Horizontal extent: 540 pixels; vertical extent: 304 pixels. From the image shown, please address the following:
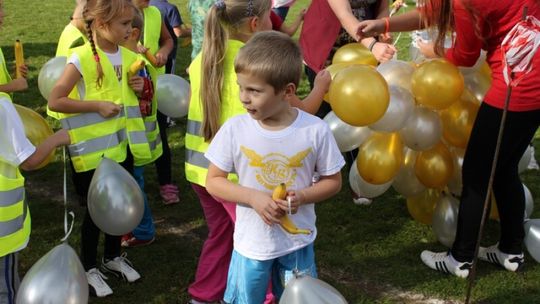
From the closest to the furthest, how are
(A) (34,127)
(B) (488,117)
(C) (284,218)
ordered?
(C) (284,218)
(B) (488,117)
(A) (34,127)

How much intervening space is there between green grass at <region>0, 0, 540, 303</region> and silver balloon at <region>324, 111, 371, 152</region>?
74 centimetres

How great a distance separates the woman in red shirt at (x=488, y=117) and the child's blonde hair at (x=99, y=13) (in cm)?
128

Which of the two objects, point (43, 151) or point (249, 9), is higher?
point (249, 9)

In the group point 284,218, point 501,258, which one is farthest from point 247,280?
point 501,258

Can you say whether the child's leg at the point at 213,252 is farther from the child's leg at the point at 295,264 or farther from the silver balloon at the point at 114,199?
the child's leg at the point at 295,264

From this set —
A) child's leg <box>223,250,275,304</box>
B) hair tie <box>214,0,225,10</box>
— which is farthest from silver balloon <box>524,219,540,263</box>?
hair tie <box>214,0,225,10</box>

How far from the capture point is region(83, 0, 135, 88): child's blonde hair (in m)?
3.29

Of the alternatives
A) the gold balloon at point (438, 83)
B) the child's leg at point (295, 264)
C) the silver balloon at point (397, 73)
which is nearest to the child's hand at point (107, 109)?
the child's leg at point (295, 264)

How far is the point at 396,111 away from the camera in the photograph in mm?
3414

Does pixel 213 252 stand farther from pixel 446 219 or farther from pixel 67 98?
pixel 446 219

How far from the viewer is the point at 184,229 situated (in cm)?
445

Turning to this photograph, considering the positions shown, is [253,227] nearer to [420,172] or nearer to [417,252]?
[420,172]

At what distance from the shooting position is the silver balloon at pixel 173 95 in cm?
368

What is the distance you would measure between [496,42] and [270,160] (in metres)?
1.44
